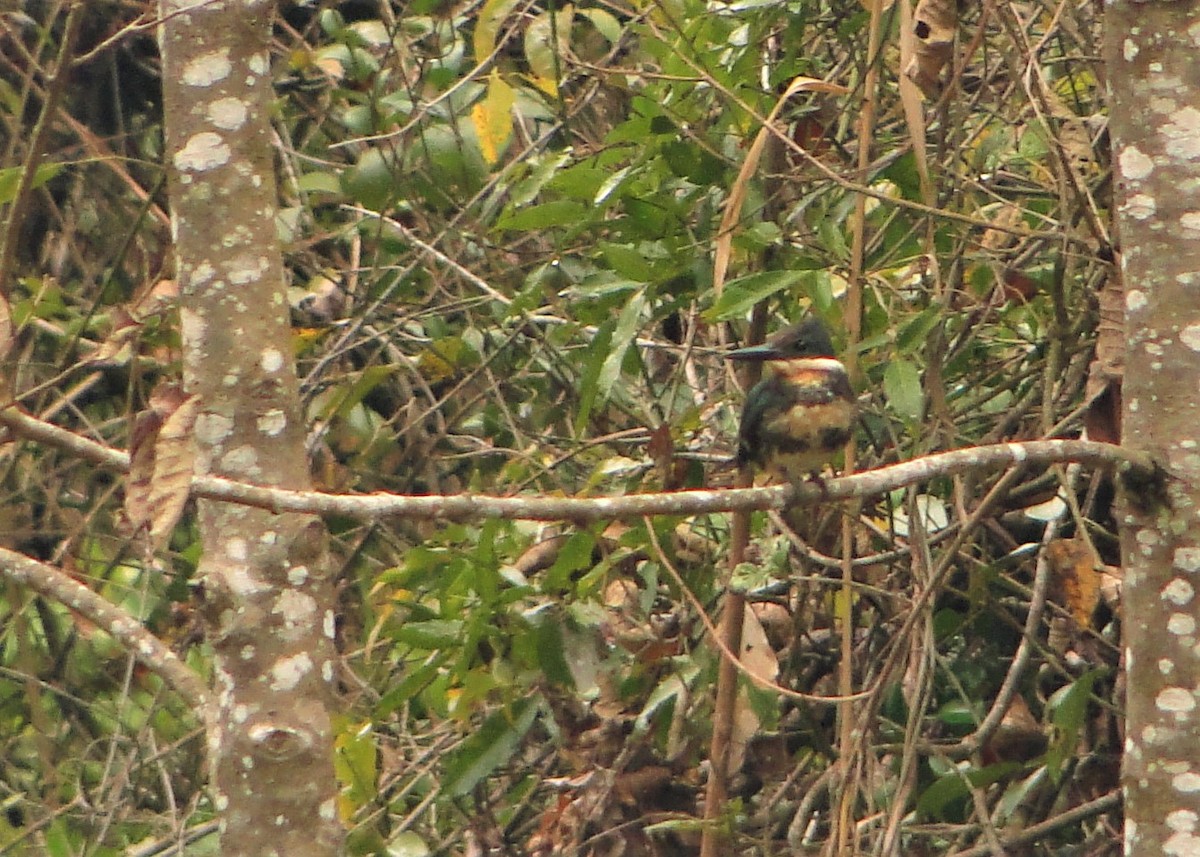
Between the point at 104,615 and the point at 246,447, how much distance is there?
0.96ft

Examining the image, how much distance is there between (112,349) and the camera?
6.90ft

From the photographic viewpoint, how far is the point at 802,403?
118 inches

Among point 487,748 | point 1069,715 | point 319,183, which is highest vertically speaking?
point 319,183

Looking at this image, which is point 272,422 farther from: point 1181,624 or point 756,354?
point 1181,624

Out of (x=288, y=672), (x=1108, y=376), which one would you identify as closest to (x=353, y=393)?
(x=288, y=672)

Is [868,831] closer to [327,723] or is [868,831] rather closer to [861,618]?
[861,618]

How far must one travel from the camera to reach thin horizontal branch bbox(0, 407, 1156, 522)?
6.13ft

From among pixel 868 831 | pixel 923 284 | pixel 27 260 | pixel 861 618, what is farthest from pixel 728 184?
pixel 27 260

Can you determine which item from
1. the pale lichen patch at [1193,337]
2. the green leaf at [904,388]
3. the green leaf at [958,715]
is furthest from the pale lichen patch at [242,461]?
the green leaf at [958,715]

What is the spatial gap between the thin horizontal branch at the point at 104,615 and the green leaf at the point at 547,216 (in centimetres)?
106

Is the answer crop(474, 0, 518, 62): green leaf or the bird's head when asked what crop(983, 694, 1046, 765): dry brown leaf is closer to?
the bird's head

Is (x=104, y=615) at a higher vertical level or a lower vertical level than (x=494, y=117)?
lower

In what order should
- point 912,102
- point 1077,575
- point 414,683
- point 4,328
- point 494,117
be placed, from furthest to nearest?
point 494,117 → point 414,683 → point 1077,575 → point 912,102 → point 4,328

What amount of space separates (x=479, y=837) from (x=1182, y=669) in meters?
1.81
